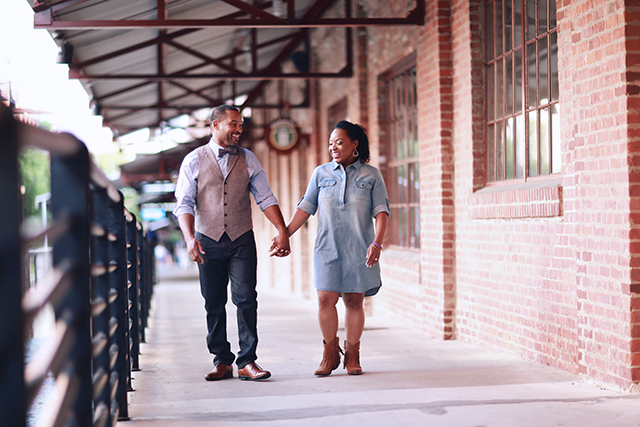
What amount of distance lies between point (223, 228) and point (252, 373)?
99 centimetres

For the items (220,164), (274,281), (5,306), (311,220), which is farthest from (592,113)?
(274,281)

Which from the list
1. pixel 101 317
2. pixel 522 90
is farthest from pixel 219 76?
pixel 101 317

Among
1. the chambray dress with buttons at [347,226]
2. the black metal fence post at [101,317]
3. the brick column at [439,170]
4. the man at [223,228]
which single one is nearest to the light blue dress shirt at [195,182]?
the man at [223,228]

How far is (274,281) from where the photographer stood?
1808cm

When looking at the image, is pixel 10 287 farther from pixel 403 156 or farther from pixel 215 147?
pixel 403 156

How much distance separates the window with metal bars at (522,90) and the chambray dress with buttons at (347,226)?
1.51 metres

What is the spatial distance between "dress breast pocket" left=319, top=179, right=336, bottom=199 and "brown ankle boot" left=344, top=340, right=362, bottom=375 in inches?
41.2

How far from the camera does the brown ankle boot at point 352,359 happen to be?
5.12 metres

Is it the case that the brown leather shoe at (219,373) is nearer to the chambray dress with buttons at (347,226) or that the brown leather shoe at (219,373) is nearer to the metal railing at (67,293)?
the chambray dress with buttons at (347,226)

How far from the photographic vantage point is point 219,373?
5.07 meters

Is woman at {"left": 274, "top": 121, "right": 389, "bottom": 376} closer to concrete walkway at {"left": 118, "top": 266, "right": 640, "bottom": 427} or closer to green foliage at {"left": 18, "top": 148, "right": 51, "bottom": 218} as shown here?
concrete walkway at {"left": 118, "top": 266, "right": 640, "bottom": 427}

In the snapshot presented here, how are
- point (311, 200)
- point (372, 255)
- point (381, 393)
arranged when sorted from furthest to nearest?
point (311, 200)
point (372, 255)
point (381, 393)

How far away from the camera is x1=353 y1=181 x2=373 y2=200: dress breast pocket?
5.16 metres

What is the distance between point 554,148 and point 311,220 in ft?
28.0
